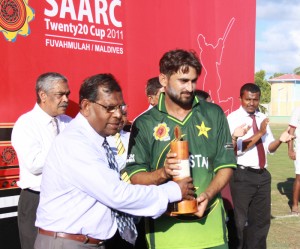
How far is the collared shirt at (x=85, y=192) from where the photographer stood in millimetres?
2193

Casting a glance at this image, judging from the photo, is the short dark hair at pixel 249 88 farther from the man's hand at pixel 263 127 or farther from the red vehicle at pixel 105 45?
the man's hand at pixel 263 127

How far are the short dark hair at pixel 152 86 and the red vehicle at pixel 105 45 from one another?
0.40 feet

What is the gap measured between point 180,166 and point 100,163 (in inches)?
16.6

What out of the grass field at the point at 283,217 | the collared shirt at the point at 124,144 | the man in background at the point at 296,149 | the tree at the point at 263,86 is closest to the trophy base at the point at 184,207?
the collared shirt at the point at 124,144

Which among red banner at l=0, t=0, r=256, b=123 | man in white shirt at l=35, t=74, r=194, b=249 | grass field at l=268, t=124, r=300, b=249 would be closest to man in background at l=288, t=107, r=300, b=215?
grass field at l=268, t=124, r=300, b=249

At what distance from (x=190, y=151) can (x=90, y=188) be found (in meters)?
0.74

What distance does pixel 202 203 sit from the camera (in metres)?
2.55

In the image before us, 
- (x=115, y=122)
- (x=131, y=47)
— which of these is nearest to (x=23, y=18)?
(x=131, y=47)

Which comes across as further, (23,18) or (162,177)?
(23,18)

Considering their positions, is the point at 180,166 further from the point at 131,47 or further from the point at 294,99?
the point at 294,99

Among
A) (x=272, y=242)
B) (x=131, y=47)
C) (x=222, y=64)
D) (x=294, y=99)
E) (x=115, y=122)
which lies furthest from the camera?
(x=294, y=99)

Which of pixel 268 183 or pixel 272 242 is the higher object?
pixel 268 183

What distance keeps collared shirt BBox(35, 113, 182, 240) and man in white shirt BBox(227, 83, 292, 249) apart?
9.67 feet

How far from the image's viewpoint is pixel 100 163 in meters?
2.22
